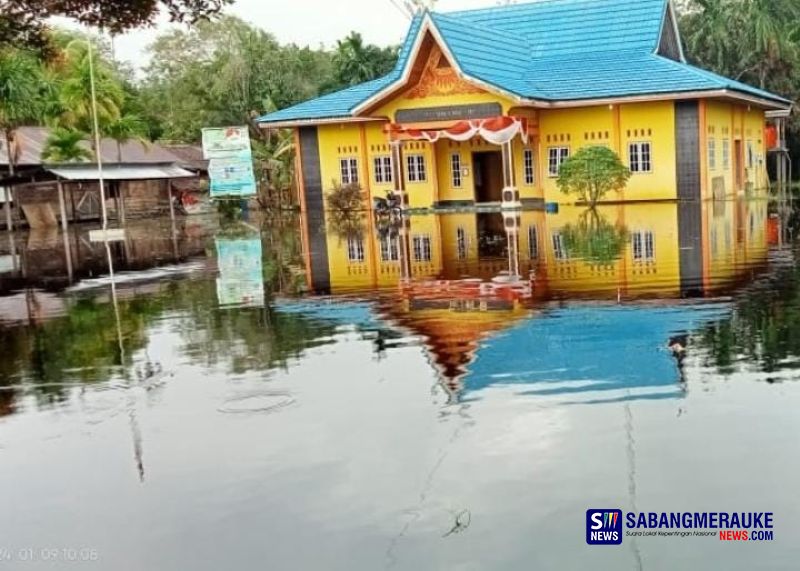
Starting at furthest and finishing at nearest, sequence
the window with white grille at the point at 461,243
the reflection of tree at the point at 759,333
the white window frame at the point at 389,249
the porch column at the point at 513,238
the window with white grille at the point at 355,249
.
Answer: the window with white grille at the point at 355,249
the white window frame at the point at 389,249
the window with white grille at the point at 461,243
the porch column at the point at 513,238
the reflection of tree at the point at 759,333

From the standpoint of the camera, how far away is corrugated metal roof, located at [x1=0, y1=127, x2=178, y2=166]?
3719 centimetres

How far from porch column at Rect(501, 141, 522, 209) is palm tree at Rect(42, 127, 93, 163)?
1628cm

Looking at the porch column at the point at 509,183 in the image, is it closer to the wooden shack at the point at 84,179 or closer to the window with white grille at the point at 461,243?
the window with white grille at the point at 461,243

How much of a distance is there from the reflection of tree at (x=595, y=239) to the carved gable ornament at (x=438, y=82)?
7.53m

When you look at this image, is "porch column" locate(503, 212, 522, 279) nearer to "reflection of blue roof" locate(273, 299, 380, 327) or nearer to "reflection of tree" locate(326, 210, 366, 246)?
"reflection of blue roof" locate(273, 299, 380, 327)

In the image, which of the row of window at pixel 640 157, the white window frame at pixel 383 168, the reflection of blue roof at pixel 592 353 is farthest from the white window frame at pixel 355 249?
the white window frame at pixel 383 168

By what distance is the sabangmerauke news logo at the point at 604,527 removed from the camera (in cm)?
425

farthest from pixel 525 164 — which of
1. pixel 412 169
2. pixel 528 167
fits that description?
pixel 412 169

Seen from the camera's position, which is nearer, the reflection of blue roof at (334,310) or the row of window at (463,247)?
the reflection of blue roof at (334,310)

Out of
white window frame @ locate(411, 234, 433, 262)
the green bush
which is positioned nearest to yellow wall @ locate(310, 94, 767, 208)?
the green bush

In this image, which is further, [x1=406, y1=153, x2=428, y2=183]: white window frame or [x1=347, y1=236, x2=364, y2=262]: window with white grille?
[x1=406, y1=153, x2=428, y2=183]: white window frame

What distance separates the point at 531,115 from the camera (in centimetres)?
2981

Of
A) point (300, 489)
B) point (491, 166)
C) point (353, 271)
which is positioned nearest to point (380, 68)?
point (491, 166)

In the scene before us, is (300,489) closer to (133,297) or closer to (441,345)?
(441,345)
